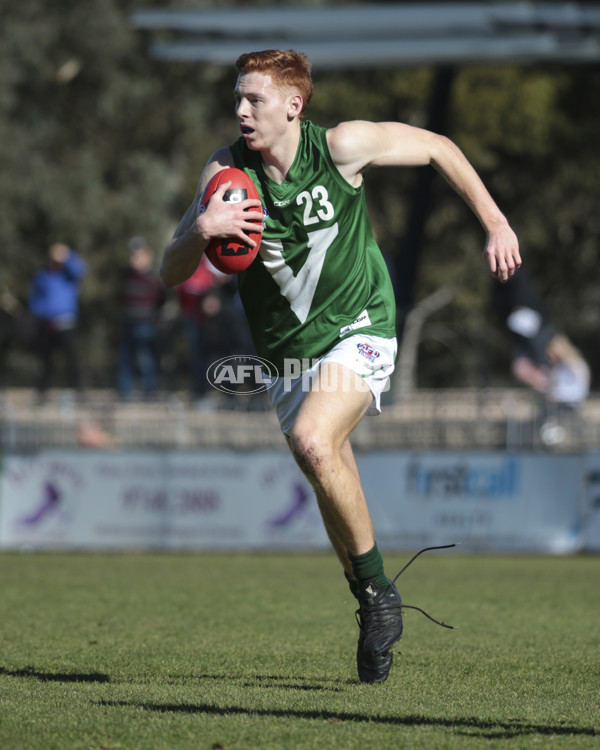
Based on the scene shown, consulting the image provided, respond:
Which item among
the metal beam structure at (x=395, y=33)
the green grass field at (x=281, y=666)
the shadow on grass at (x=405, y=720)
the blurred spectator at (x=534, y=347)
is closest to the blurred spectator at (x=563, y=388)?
the blurred spectator at (x=534, y=347)

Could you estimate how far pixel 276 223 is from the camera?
5422mm

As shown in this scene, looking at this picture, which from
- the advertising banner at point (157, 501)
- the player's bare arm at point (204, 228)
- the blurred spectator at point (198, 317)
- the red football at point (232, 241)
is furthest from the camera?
the blurred spectator at point (198, 317)

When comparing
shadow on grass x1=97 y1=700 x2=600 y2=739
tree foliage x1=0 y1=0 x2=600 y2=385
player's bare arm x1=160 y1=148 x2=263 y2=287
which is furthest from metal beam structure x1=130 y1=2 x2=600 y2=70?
shadow on grass x1=97 y1=700 x2=600 y2=739

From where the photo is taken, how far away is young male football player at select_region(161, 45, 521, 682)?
17.4 ft

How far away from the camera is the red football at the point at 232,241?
513cm

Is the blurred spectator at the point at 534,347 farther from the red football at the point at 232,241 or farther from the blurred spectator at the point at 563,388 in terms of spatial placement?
the red football at the point at 232,241

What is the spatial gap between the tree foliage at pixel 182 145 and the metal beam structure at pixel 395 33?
14009 millimetres

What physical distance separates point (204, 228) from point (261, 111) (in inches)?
25.6

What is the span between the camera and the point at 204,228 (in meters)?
5.04

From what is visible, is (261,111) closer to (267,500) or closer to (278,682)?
(278,682)

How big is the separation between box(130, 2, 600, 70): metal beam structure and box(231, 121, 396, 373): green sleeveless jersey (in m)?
14.7

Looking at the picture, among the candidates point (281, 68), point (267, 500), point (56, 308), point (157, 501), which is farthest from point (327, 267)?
point (56, 308)

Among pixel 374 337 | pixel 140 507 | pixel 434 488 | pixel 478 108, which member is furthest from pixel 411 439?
pixel 478 108

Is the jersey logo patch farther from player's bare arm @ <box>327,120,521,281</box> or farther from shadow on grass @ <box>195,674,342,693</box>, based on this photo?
shadow on grass @ <box>195,674,342,693</box>
